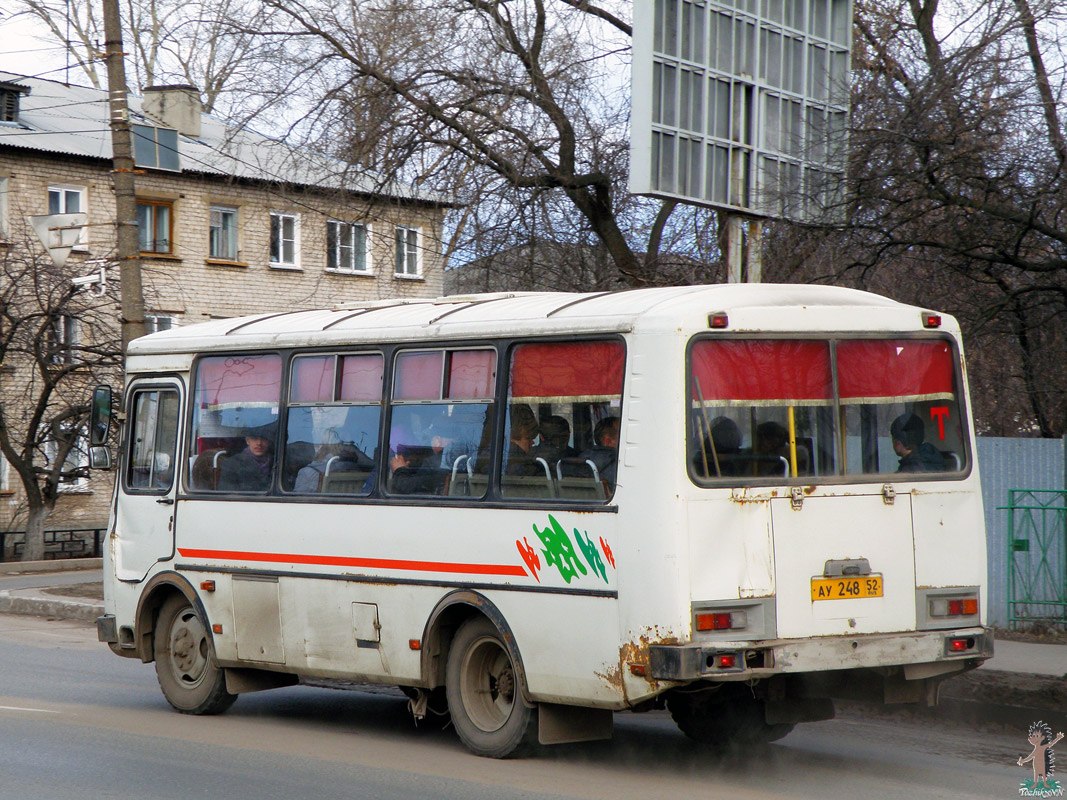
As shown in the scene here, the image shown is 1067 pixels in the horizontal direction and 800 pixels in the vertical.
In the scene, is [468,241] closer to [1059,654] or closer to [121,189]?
[121,189]

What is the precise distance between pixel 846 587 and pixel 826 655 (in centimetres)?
40

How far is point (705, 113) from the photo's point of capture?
1234 cm

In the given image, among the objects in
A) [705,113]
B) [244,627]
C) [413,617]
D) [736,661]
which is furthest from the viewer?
[705,113]

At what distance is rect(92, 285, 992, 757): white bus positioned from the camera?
7.23m

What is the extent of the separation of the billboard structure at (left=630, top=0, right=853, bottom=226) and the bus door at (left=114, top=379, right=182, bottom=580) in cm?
420

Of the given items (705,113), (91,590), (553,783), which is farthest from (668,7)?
(91,590)

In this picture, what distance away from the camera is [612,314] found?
762cm

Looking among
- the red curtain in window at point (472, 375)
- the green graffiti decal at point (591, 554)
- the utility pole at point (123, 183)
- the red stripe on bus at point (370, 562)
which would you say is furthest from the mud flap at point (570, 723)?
the utility pole at point (123, 183)

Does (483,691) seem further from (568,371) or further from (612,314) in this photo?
(612,314)

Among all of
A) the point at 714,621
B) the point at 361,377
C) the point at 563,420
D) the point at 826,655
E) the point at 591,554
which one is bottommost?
the point at 826,655

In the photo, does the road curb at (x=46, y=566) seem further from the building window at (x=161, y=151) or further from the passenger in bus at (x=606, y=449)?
the passenger in bus at (x=606, y=449)

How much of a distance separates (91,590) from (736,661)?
15172 mm

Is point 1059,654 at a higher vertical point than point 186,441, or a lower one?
lower

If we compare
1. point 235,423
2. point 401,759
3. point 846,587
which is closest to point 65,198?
point 235,423
